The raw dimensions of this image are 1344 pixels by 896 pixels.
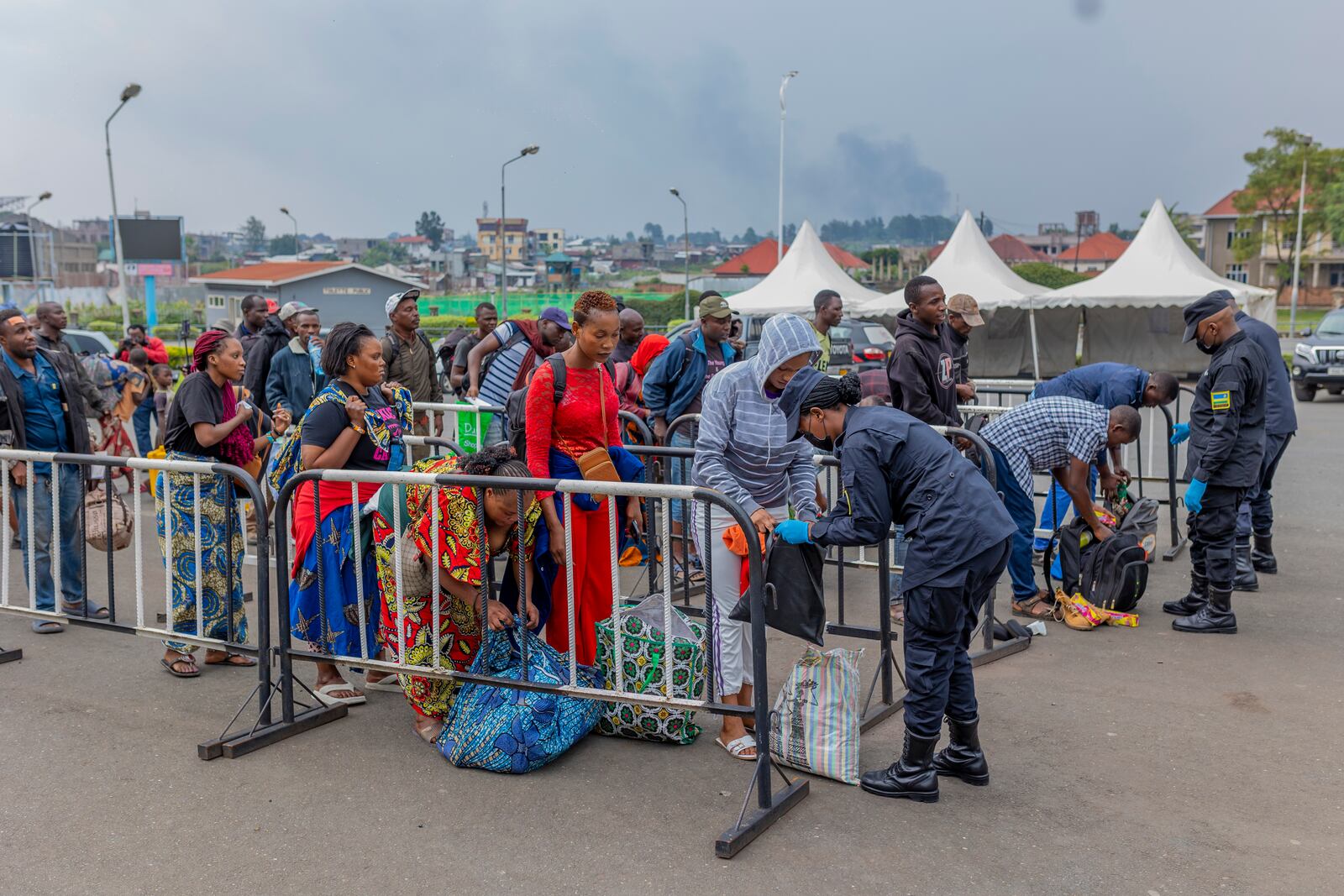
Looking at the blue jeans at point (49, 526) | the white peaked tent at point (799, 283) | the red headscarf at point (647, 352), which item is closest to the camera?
the blue jeans at point (49, 526)

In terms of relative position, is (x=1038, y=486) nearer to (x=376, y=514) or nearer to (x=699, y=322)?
(x=699, y=322)

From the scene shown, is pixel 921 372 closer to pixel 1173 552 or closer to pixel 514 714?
pixel 1173 552

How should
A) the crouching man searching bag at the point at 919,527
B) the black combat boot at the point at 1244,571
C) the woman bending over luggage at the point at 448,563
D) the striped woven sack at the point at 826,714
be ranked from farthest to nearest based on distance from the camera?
the black combat boot at the point at 1244,571
the woman bending over luggage at the point at 448,563
the striped woven sack at the point at 826,714
the crouching man searching bag at the point at 919,527

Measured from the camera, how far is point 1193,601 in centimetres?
687

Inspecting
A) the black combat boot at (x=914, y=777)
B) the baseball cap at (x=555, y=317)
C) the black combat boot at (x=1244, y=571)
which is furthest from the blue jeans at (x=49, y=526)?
the black combat boot at (x=1244, y=571)

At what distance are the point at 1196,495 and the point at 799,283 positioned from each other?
23.7 metres

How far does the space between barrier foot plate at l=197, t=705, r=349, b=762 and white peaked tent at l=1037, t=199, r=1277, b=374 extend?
77.4 ft

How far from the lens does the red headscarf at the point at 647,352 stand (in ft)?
28.8

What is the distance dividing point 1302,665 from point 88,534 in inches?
265

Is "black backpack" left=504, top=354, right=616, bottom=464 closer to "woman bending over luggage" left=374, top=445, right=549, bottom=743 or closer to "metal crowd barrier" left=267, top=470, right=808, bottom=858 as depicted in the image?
"woman bending over luggage" left=374, top=445, right=549, bottom=743

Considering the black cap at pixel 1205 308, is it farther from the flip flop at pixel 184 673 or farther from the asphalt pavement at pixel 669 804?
the flip flop at pixel 184 673

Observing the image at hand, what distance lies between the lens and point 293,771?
15.0 ft

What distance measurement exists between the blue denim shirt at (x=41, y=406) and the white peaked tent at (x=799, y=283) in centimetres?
2226

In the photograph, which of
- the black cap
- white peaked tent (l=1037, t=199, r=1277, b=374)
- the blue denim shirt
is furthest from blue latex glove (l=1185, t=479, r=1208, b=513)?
white peaked tent (l=1037, t=199, r=1277, b=374)
